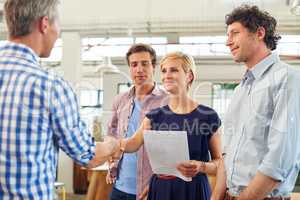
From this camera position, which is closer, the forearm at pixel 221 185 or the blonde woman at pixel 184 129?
the forearm at pixel 221 185

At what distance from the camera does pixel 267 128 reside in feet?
4.43

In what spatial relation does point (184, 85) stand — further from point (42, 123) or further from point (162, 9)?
point (162, 9)

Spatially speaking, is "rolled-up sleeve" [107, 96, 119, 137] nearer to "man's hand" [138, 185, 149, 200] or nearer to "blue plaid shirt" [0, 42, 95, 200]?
"man's hand" [138, 185, 149, 200]

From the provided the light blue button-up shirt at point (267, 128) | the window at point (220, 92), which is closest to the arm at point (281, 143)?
the light blue button-up shirt at point (267, 128)

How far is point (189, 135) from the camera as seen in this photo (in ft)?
5.79

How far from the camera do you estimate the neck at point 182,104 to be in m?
1.86

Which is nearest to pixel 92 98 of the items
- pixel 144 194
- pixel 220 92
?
pixel 220 92

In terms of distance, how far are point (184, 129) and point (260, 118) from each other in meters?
0.50

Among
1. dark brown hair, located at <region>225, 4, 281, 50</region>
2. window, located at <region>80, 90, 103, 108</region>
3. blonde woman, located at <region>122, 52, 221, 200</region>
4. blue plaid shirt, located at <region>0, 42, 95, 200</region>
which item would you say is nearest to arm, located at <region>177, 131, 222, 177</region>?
blonde woman, located at <region>122, 52, 221, 200</region>

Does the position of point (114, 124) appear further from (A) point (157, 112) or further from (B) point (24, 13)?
(B) point (24, 13)

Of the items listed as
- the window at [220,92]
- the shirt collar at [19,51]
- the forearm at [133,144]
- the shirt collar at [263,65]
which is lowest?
the window at [220,92]

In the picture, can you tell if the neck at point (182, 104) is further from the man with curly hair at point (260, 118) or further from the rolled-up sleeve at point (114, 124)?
the rolled-up sleeve at point (114, 124)

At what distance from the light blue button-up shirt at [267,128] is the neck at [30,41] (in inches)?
30.6

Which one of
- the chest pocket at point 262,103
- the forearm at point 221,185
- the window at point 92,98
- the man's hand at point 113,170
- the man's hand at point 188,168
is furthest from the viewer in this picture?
the window at point 92,98
